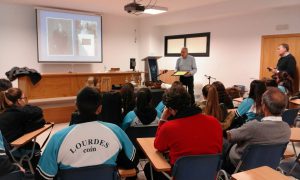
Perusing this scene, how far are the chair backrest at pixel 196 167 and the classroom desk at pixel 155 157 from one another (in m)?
0.08

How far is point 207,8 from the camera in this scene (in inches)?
272

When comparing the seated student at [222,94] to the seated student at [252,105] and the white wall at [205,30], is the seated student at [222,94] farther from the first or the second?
the white wall at [205,30]

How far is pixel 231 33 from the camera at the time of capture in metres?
7.06

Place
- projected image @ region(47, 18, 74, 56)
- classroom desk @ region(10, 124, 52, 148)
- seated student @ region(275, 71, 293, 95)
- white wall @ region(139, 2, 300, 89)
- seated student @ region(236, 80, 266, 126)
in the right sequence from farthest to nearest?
projected image @ region(47, 18, 74, 56)
white wall @ region(139, 2, 300, 89)
seated student @ region(275, 71, 293, 95)
seated student @ region(236, 80, 266, 126)
classroom desk @ region(10, 124, 52, 148)

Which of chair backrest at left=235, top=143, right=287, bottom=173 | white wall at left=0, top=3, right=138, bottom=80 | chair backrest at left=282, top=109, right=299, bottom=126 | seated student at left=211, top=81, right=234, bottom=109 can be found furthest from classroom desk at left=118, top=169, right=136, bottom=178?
white wall at left=0, top=3, right=138, bottom=80

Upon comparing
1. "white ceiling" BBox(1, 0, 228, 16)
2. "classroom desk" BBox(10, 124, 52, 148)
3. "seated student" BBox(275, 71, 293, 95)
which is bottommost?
"classroom desk" BBox(10, 124, 52, 148)

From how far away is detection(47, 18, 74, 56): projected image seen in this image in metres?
7.32

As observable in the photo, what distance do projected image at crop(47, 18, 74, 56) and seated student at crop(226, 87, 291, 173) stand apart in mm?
6649

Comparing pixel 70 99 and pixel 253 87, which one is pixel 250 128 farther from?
pixel 70 99

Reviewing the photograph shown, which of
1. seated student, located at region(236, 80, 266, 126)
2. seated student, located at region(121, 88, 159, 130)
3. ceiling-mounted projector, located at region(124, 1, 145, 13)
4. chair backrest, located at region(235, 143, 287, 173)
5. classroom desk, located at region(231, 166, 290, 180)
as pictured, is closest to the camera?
classroom desk, located at region(231, 166, 290, 180)

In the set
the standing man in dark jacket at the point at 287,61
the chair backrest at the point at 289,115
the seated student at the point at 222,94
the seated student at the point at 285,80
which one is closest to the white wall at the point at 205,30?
the standing man in dark jacket at the point at 287,61

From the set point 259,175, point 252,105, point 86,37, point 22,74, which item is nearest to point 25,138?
point 259,175

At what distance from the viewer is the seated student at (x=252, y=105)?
2.88 meters

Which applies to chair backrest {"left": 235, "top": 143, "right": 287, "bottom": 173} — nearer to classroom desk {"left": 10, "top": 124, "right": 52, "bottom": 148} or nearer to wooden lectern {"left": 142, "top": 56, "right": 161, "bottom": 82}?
classroom desk {"left": 10, "top": 124, "right": 52, "bottom": 148}
